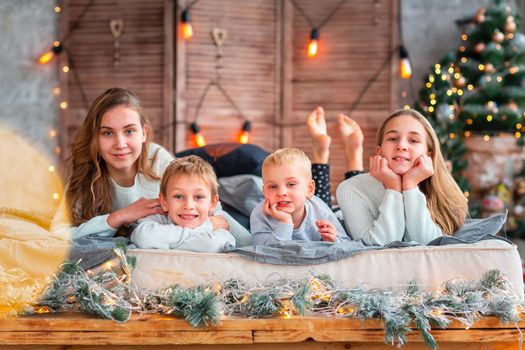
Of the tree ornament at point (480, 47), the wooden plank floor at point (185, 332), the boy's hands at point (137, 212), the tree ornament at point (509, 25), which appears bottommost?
the wooden plank floor at point (185, 332)

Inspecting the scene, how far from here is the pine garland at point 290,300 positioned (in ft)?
5.96

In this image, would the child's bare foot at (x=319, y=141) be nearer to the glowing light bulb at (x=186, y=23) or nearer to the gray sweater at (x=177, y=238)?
the gray sweater at (x=177, y=238)

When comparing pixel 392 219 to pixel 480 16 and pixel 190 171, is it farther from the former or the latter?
pixel 480 16

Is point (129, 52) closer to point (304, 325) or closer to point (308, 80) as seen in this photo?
point (308, 80)

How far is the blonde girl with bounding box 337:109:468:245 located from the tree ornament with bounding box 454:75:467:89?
3077 mm

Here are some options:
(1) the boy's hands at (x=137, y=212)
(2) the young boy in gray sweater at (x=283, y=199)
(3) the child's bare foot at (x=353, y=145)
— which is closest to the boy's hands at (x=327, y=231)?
(2) the young boy in gray sweater at (x=283, y=199)

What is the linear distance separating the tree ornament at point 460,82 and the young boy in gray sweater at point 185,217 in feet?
11.6

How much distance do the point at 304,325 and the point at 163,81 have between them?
370cm

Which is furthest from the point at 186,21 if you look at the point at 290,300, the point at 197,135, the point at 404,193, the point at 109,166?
the point at 290,300

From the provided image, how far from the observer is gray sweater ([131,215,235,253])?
205cm

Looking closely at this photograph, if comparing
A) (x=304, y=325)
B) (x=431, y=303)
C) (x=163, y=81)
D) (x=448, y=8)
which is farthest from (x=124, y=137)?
(x=448, y=8)

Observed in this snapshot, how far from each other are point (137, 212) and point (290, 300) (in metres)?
0.61

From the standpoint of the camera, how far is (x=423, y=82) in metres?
5.65

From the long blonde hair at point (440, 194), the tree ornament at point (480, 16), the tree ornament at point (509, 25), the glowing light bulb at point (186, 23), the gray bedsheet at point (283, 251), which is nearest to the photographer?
the gray bedsheet at point (283, 251)
